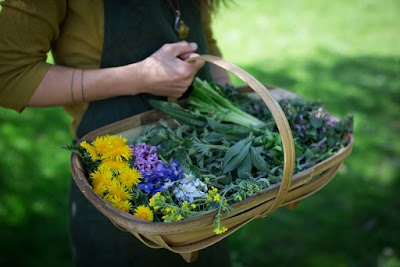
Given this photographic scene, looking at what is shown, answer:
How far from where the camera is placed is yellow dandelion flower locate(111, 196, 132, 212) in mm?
1183

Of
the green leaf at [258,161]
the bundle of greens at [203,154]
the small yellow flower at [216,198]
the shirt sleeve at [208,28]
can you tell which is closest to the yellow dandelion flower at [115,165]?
the bundle of greens at [203,154]

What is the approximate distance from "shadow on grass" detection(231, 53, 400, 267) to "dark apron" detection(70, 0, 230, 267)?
4.34ft

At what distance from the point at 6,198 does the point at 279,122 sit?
2.37 metres

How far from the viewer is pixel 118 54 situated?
150 centimetres

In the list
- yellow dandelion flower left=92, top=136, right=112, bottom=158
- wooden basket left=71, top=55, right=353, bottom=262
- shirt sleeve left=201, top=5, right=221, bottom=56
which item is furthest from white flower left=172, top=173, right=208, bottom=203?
shirt sleeve left=201, top=5, right=221, bottom=56

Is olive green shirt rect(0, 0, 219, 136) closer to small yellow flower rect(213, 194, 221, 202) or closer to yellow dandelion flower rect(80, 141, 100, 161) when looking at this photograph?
yellow dandelion flower rect(80, 141, 100, 161)

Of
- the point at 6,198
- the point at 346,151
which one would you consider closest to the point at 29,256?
the point at 6,198

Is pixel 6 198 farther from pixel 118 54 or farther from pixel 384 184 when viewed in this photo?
pixel 384 184

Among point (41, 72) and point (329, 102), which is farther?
point (329, 102)

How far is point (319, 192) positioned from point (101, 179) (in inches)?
89.0

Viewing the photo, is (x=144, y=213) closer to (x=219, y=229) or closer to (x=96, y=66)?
(x=219, y=229)

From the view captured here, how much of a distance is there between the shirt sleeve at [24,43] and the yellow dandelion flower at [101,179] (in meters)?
0.37

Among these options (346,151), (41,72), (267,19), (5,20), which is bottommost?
(267,19)

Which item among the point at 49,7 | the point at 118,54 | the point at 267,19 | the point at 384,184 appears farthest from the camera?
the point at 267,19
